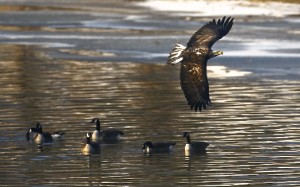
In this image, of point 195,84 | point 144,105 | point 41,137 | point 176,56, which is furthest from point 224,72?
point 176,56

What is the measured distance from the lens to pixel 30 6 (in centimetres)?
4569

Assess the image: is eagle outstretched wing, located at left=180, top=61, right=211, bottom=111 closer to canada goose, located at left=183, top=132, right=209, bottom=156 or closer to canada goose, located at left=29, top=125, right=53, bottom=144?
canada goose, located at left=183, top=132, right=209, bottom=156

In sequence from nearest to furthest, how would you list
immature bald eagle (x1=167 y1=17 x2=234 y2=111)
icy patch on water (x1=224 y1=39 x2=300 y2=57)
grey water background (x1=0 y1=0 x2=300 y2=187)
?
immature bald eagle (x1=167 y1=17 x2=234 y2=111), grey water background (x1=0 y1=0 x2=300 y2=187), icy patch on water (x1=224 y1=39 x2=300 y2=57)

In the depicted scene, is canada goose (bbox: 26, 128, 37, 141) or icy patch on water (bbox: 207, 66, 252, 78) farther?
icy patch on water (bbox: 207, 66, 252, 78)

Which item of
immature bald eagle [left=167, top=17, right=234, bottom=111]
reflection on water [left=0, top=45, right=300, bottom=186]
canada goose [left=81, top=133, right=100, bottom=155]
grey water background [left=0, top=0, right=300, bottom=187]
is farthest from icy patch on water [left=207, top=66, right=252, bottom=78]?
immature bald eagle [left=167, top=17, right=234, bottom=111]

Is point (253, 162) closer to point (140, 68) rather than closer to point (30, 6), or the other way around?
point (140, 68)

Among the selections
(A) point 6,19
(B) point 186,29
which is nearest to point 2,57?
(B) point 186,29

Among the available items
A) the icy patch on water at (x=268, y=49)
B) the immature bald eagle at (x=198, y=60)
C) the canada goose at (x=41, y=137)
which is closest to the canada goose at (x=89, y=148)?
the canada goose at (x=41, y=137)

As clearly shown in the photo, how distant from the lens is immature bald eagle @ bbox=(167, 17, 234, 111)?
12.8 metres

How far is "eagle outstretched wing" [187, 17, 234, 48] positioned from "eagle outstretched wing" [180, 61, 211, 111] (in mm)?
278

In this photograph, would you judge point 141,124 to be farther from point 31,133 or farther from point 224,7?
point 224,7

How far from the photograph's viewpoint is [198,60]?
A: 12.8 metres

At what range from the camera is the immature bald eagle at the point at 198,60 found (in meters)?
12.8

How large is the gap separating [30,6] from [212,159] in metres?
32.4
